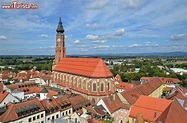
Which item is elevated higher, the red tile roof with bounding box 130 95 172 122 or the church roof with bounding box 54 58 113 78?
the church roof with bounding box 54 58 113 78

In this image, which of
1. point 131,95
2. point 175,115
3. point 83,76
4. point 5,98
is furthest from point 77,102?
point 175,115

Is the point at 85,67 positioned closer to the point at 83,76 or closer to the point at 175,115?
the point at 83,76

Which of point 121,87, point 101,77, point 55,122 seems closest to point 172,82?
point 121,87

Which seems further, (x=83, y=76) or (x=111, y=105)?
(x=83, y=76)

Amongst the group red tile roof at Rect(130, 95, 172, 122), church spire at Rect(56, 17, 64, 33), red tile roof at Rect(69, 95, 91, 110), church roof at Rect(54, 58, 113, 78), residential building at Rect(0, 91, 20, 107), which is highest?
church spire at Rect(56, 17, 64, 33)

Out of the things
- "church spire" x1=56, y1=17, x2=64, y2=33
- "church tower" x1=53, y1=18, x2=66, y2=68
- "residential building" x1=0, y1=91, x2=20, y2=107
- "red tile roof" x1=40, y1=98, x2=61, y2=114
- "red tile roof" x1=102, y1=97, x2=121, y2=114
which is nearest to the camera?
"red tile roof" x1=40, y1=98, x2=61, y2=114

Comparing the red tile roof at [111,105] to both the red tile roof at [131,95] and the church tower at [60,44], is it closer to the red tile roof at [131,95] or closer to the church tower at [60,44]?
the red tile roof at [131,95]

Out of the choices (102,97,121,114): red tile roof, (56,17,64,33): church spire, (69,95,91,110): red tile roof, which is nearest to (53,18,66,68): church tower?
(56,17,64,33): church spire

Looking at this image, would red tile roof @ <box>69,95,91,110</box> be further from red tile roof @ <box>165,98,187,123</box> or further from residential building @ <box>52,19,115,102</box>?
red tile roof @ <box>165,98,187,123</box>

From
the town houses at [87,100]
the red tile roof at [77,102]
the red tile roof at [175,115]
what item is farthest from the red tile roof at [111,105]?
the red tile roof at [175,115]
